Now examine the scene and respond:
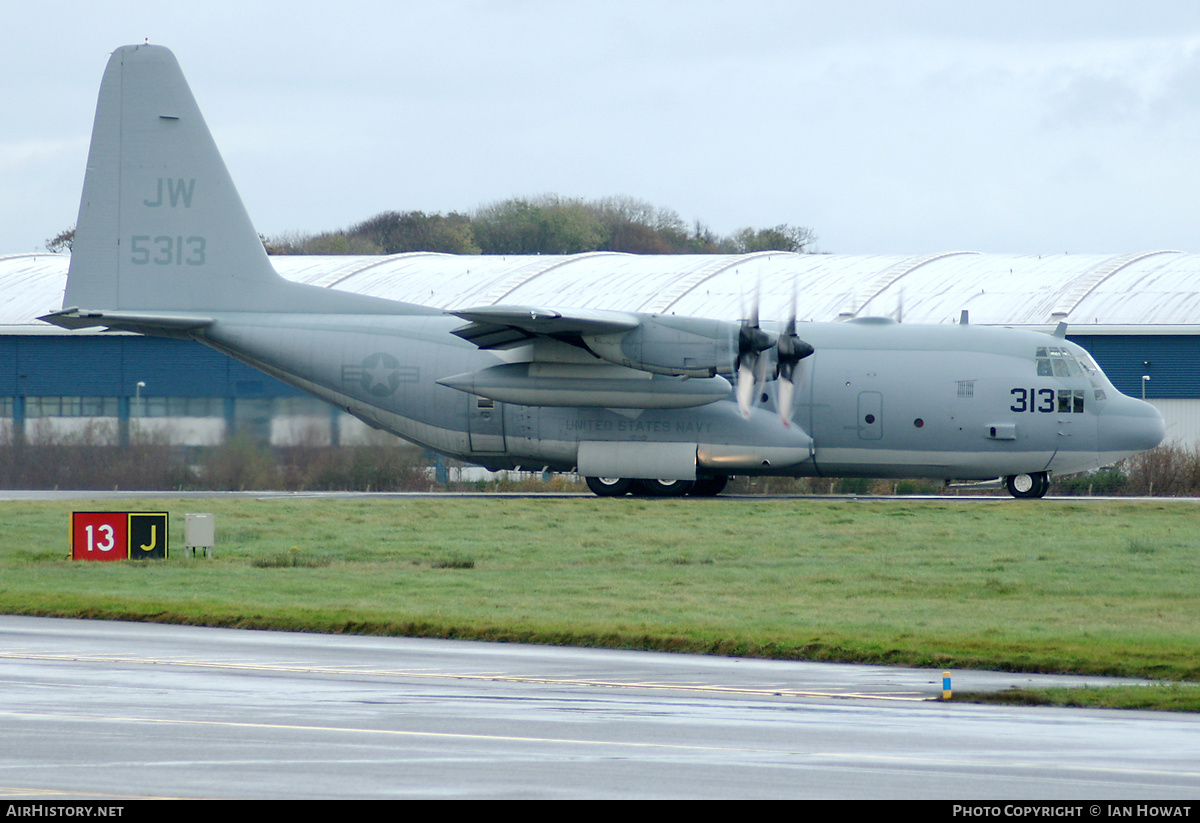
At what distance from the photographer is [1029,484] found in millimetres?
33938

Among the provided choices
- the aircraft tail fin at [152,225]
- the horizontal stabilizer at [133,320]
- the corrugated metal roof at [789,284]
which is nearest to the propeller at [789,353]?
the aircraft tail fin at [152,225]

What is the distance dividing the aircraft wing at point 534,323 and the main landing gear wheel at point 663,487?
4432 mm

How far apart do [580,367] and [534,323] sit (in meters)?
2.22

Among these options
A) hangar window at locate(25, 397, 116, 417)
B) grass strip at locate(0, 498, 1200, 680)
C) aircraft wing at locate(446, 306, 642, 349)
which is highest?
aircraft wing at locate(446, 306, 642, 349)

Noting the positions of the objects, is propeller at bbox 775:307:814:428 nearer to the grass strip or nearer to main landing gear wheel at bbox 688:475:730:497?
the grass strip

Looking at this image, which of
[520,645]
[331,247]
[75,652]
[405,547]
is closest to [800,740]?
[520,645]

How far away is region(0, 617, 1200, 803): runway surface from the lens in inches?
311

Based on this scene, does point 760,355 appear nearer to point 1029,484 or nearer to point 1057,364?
point 1057,364

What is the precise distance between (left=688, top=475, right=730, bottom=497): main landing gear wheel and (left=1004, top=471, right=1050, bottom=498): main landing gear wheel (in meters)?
6.78

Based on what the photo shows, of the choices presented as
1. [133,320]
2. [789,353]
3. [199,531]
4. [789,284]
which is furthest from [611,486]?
[789,284]

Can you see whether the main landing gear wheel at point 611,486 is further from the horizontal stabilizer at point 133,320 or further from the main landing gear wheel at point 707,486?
the horizontal stabilizer at point 133,320

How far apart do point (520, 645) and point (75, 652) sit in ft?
14.6

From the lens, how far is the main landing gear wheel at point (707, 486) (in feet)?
117

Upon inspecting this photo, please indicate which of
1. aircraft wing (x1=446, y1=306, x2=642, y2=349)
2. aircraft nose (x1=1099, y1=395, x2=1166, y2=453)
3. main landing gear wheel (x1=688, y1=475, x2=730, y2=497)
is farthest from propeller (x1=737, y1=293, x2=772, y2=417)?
aircraft nose (x1=1099, y1=395, x2=1166, y2=453)
